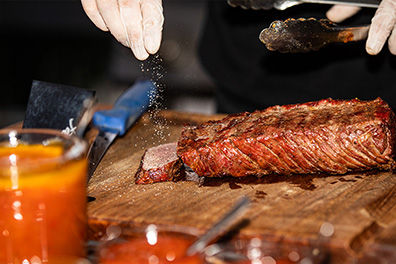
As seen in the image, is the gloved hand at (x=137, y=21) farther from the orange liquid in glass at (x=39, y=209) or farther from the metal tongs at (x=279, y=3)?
the orange liquid in glass at (x=39, y=209)

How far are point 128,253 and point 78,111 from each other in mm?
1637

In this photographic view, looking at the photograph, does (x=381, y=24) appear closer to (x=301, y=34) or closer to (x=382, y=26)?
(x=382, y=26)

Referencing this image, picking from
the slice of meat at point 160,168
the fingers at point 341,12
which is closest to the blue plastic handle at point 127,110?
the slice of meat at point 160,168

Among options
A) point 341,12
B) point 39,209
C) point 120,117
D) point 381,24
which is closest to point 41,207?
point 39,209

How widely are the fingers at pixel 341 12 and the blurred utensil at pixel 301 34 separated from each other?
1.96ft

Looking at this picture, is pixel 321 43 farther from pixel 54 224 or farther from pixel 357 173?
pixel 54 224

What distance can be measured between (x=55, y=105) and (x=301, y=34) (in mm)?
1574

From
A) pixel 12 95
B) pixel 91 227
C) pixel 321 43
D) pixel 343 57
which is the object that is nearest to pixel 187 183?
pixel 91 227

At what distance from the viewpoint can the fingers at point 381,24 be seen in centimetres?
260

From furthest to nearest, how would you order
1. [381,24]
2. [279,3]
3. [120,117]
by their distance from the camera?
1. [120,117]
2. [279,3]
3. [381,24]

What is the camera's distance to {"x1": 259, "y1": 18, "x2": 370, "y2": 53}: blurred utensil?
8.13 feet

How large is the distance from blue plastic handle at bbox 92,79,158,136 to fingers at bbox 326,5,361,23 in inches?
52.0

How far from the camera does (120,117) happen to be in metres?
3.12

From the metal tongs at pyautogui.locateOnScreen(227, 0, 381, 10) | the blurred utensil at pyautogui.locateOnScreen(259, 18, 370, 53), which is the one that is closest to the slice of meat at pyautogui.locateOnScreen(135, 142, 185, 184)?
the blurred utensil at pyautogui.locateOnScreen(259, 18, 370, 53)
